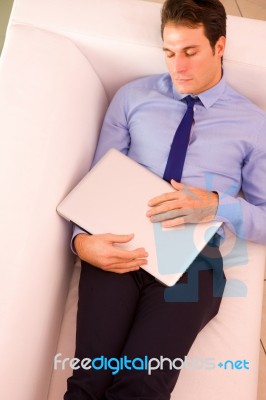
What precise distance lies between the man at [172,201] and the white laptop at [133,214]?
30 millimetres

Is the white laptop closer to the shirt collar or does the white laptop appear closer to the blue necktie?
the blue necktie

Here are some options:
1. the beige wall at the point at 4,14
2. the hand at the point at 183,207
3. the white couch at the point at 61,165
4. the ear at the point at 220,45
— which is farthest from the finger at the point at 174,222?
the beige wall at the point at 4,14

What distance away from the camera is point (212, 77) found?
140cm

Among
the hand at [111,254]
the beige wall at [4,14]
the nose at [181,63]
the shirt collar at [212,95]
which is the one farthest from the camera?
the beige wall at [4,14]

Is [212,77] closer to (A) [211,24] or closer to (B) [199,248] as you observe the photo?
(A) [211,24]

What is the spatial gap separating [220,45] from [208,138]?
0.29 metres

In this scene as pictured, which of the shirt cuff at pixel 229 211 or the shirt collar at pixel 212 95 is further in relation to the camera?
the shirt collar at pixel 212 95

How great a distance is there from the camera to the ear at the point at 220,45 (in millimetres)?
1343

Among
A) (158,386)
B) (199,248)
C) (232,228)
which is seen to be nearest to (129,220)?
(199,248)

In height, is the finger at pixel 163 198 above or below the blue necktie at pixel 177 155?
below

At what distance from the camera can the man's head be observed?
1290 millimetres

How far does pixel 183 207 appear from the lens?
1.28 meters

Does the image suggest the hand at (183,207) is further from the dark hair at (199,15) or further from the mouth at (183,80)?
the dark hair at (199,15)

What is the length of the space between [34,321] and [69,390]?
0.20 metres
